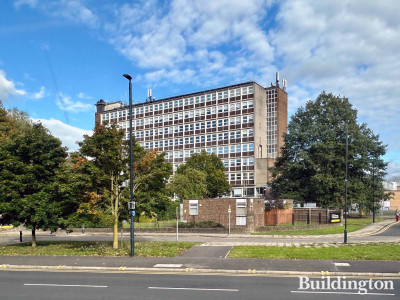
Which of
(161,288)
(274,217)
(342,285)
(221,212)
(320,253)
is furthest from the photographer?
(274,217)

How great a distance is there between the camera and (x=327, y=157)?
50.4 meters

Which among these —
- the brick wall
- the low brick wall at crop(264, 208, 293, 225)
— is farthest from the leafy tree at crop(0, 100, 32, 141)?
the low brick wall at crop(264, 208, 293, 225)

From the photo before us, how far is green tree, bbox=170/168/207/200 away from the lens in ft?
186

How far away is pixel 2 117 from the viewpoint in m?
47.1

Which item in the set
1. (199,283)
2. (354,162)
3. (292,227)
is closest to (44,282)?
(199,283)

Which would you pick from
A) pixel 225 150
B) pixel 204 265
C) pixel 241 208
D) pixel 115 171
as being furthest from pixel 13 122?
pixel 225 150

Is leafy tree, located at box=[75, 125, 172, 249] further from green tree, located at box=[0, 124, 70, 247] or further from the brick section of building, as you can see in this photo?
the brick section of building

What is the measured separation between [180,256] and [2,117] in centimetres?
3699

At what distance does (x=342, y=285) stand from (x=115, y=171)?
13.8 meters

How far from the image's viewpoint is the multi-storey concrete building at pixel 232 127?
77.8 m

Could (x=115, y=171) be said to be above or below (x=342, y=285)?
above

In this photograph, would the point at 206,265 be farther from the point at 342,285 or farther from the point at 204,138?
the point at 204,138

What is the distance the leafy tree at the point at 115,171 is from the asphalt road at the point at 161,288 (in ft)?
22.1

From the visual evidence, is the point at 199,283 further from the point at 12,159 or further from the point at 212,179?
the point at 212,179
